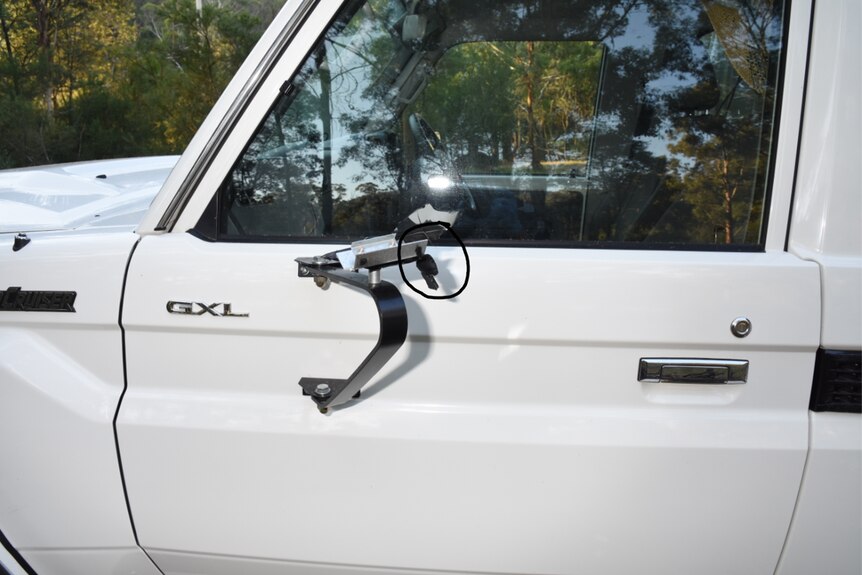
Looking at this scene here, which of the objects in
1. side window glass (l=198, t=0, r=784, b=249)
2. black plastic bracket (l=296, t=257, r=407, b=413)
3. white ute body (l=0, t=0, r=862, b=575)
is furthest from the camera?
side window glass (l=198, t=0, r=784, b=249)

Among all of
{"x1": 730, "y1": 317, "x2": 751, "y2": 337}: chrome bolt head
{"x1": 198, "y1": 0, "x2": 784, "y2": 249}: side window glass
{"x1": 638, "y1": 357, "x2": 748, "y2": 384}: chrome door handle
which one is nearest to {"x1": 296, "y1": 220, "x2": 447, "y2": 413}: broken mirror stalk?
{"x1": 198, "y1": 0, "x2": 784, "y2": 249}: side window glass

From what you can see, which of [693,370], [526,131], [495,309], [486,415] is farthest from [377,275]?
[693,370]

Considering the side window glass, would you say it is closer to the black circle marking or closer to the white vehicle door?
the white vehicle door

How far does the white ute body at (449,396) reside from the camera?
1.56 metres

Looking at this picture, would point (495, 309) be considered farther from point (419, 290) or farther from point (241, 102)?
point (241, 102)

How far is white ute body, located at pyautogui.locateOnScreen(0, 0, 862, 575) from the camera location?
5.11 ft

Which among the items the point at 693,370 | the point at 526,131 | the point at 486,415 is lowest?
the point at 486,415

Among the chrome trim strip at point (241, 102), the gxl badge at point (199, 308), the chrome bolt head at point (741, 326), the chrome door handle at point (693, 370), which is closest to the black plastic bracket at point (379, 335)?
the gxl badge at point (199, 308)

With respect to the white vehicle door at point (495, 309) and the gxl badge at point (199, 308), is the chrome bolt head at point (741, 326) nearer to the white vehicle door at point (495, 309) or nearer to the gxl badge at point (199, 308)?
the white vehicle door at point (495, 309)

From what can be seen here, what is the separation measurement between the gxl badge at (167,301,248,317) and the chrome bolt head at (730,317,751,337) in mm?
1068

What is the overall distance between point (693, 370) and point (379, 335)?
0.69 meters

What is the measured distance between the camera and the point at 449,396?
64.0 inches

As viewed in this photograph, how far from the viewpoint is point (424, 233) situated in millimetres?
1536

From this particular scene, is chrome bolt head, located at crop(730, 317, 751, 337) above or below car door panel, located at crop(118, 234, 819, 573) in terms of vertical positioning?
above
